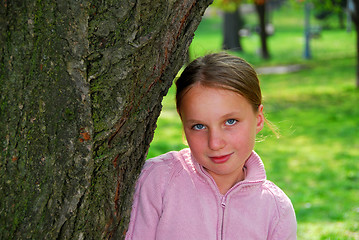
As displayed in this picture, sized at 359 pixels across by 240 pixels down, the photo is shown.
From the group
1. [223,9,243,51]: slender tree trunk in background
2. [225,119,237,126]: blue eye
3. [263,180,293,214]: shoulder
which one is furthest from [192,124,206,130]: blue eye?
[223,9,243,51]: slender tree trunk in background

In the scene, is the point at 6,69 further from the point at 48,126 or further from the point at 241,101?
the point at 241,101

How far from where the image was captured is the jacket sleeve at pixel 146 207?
2.06 m

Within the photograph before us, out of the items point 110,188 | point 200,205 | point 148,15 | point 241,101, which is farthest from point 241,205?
point 148,15

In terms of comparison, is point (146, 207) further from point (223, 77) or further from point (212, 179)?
point (223, 77)

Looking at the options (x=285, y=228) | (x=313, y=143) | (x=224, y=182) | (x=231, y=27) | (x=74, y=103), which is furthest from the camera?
(x=231, y=27)

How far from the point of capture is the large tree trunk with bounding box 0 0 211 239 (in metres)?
1.50

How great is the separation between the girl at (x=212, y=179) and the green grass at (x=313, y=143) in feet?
1.48

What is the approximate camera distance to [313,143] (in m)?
7.96

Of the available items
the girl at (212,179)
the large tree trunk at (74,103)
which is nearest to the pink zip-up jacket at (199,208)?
the girl at (212,179)

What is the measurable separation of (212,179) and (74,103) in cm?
81

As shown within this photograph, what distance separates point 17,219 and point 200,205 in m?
0.82

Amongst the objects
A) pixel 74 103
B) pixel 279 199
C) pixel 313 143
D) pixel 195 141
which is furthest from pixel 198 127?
pixel 313 143

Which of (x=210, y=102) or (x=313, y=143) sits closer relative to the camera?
(x=210, y=102)

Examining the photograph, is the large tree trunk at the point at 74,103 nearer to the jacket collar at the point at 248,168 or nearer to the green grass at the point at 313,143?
the jacket collar at the point at 248,168
